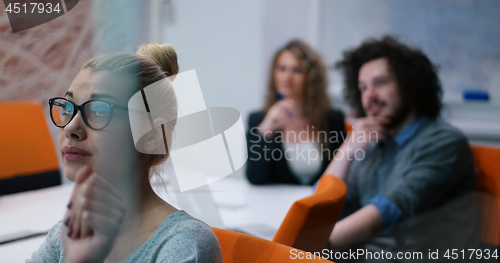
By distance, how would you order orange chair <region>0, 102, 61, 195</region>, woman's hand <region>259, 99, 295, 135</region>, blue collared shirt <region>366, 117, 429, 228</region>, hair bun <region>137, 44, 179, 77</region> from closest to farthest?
hair bun <region>137, 44, 179, 77</region> → orange chair <region>0, 102, 61, 195</region> → blue collared shirt <region>366, 117, 429, 228</region> → woman's hand <region>259, 99, 295, 135</region>

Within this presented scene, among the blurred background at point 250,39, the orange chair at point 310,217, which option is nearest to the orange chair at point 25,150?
the blurred background at point 250,39

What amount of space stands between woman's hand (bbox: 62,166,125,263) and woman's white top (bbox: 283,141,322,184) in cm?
65

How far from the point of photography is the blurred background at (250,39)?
643mm

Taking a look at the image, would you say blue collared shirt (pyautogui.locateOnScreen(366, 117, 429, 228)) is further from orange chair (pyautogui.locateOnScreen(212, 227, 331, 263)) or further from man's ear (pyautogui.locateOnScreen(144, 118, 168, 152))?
man's ear (pyautogui.locateOnScreen(144, 118, 168, 152))

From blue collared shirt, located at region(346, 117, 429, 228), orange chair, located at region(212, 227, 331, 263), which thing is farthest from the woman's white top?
orange chair, located at region(212, 227, 331, 263)

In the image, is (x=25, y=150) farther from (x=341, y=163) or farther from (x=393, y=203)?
(x=393, y=203)

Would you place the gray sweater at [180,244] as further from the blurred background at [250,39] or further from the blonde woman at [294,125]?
the blonde woman at [294,125]

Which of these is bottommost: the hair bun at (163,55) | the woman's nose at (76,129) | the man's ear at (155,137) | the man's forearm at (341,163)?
the man's forearm at (341,163)

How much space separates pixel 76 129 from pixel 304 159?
738 millimetres

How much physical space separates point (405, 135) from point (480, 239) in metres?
0.34

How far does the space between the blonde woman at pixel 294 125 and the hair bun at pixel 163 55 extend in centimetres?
42

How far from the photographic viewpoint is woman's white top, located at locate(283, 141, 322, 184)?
3.51ft

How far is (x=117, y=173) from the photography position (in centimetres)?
51

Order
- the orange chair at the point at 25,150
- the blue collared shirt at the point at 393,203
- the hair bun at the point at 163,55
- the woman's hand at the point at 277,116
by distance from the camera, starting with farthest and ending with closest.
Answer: the woman's hand at the point at 277,116, the blue collared shirt at the point at 393,203, the orange chair at the point at 25,150, the hair bun at the point at 163,55
